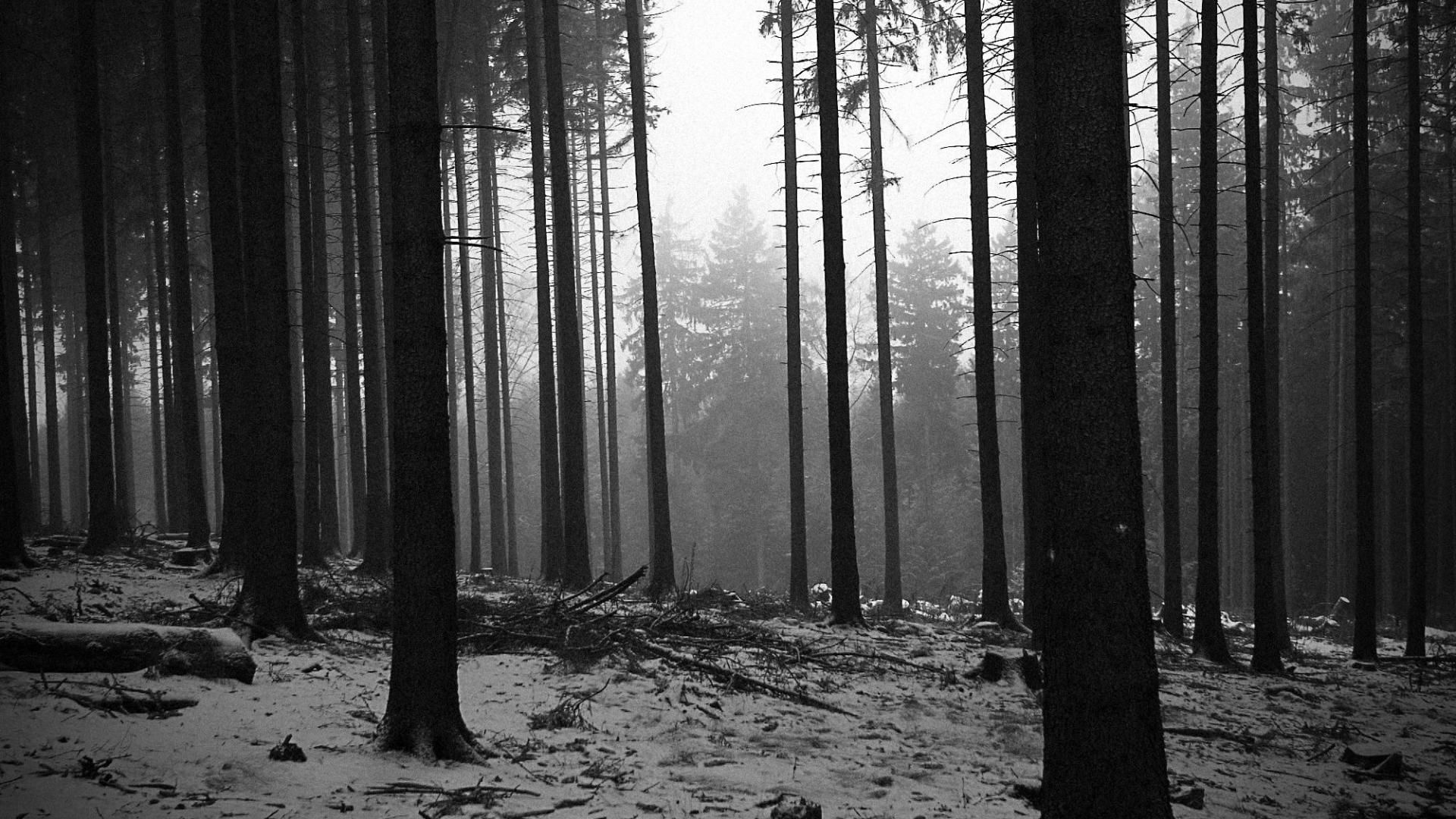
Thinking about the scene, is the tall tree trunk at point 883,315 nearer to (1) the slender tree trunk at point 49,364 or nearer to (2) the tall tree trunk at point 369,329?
(2) the tall tree trunk at point 369,329

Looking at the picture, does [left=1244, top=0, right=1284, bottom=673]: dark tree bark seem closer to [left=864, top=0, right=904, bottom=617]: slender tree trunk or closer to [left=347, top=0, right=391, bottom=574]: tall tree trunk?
[left=864, top=0, right=904, bottom=617]: slender tree trunk

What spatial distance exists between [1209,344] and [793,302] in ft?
22.7

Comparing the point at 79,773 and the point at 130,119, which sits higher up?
the point at 130,119

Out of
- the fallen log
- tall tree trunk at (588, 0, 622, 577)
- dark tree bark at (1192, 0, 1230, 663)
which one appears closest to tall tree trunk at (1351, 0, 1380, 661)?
dark tree bark at (1192, 0, 1230, 663)

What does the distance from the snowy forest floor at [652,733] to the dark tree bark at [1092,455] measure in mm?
1358

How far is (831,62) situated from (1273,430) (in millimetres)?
13731

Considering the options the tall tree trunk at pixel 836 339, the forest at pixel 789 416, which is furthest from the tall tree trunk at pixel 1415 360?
the tall tree trunk at pixel 836 339

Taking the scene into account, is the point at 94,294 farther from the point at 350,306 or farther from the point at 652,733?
the point at 652,733

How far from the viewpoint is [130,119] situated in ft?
63.7

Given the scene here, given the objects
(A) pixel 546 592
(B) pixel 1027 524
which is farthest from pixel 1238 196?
(A) pixel 546 592

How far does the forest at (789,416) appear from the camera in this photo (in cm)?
461

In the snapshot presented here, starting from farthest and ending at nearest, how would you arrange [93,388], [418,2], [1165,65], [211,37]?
[1165,65], [93,388], [211,37], [418,2]

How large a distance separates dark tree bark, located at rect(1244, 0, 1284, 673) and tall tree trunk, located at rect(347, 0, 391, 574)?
1406 cm

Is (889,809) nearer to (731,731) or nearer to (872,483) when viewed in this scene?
(731,731)
